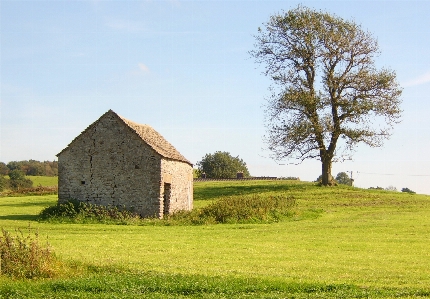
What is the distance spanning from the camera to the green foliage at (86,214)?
31.2 metres

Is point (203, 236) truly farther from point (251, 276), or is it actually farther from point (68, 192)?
point (68, 192)

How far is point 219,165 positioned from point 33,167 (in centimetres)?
2955

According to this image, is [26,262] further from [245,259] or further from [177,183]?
[177,183]

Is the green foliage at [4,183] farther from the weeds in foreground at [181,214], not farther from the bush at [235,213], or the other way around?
the bush at [235,213]

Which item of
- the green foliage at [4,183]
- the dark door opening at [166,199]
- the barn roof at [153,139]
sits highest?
the barn roof at [153,139]

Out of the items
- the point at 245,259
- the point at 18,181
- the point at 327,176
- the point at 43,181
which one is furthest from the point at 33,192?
the point at 245,259

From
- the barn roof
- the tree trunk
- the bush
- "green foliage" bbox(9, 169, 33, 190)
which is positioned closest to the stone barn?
the barn roof

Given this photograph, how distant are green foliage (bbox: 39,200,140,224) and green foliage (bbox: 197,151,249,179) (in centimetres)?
5839

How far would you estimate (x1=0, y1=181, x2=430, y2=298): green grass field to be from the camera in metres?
12.9

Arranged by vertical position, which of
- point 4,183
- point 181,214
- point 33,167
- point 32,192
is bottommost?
point 181,214

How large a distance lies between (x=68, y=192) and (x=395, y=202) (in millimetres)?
23840

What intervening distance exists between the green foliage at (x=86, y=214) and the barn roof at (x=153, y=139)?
3.63m

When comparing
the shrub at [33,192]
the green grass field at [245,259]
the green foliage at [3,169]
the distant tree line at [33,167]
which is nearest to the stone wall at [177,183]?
the green grass field at [245,259]

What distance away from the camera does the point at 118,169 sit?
33.5 metres
